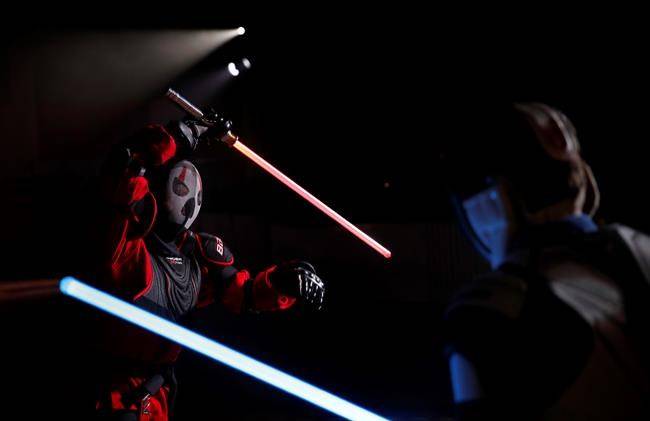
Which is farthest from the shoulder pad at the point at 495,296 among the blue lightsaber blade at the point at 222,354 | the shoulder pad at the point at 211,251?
the shoulder pad at the point at 211,251

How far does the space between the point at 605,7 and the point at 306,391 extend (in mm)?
4703

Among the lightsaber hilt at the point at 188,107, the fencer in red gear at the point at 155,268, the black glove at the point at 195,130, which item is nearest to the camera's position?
the fencer in red gear at the point at 155,268

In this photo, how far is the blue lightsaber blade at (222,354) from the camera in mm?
1483

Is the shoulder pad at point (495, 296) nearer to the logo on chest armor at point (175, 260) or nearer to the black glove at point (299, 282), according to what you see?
the black glove at point (299, 282)

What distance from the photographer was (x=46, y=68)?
8555 mm

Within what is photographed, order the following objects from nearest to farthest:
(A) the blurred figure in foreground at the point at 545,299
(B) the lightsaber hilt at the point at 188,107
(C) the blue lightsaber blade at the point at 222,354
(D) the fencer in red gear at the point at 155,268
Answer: (A) the blurred figure in foreground at the point at 545,299
(C) the blue lightsaber blade at the point at 222,354
(D) the fencer in red gear at the point at 155,268
(B) the lightsaber hilt at the point at 188,107

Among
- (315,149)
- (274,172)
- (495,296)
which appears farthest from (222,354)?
(315,149)

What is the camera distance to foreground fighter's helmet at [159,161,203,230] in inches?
97.7

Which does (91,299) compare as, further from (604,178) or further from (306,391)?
(604,178)

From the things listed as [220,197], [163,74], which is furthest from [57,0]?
[220,197]

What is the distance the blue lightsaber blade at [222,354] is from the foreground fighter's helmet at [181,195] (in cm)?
91

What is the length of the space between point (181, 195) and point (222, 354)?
1.23 metres

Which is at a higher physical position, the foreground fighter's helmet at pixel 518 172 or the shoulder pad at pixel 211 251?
the foreground fighter's helmet at pixel 518 172

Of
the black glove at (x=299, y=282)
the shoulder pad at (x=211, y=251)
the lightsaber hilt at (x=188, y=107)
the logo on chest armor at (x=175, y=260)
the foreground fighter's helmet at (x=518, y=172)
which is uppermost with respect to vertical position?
the lightsaber hilt at (x=188, y=107)
